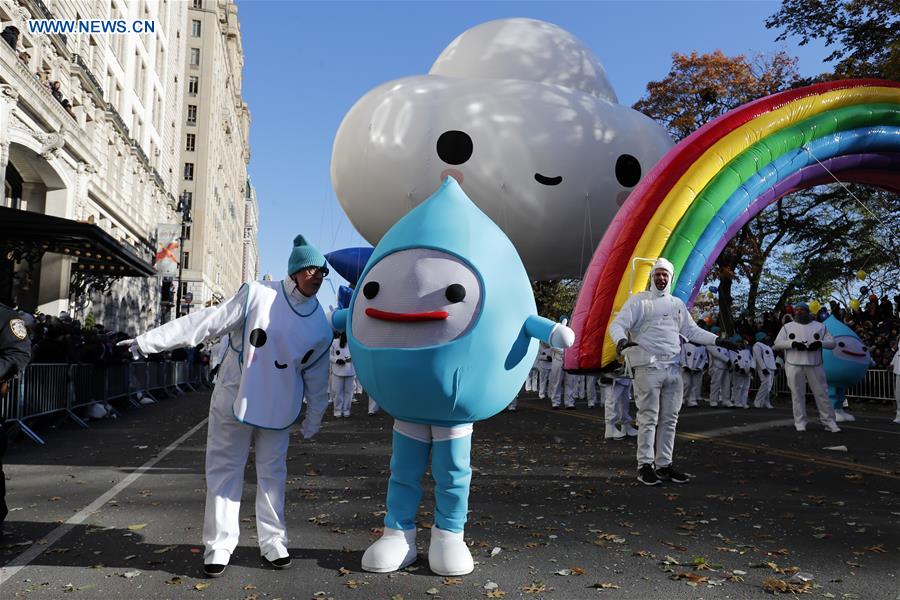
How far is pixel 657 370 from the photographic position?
8.05m

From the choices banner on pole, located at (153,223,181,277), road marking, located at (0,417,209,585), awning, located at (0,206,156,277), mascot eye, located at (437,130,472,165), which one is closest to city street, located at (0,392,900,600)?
road marking, located at (0,417,209,585)

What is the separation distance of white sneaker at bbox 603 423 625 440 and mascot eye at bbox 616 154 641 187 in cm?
391

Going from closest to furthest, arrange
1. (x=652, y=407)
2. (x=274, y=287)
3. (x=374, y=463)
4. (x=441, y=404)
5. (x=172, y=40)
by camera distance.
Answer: (x=441, y=404), (x=274, y=287), (x=652, y=407), (x=374, y=463), (x=172, y=40)

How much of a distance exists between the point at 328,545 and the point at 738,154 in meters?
10.9

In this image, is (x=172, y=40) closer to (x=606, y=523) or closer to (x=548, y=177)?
(x=548, y=177)

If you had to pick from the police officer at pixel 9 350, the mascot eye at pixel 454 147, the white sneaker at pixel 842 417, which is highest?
the mascot eye at pixel 454 147

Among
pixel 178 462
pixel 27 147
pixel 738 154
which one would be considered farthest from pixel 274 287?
pixel 27 147

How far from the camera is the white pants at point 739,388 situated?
67.2 feet

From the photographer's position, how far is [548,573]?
479 centimetres

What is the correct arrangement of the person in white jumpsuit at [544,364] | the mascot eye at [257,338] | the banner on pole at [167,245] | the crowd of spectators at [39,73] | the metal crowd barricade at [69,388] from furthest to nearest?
Result: the banner on pole at [167,245]
the person in white jumpsuit at [544,364]
the crowd of spectators at [39,73]
the metal crowd barricade at [69,388]
the mascot eye at [257,338]

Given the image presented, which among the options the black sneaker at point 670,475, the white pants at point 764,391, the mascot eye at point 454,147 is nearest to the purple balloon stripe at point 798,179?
the mascot eye at point 454,147

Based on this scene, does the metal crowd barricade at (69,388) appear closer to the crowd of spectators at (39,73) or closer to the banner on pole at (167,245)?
the crowd of spectators at (39,73)

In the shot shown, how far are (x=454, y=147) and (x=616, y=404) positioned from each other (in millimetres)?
4677

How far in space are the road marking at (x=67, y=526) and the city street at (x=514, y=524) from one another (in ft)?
0.11
